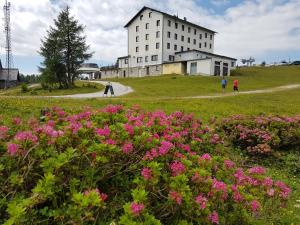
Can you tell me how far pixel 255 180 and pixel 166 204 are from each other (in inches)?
57.1

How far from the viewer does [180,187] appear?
2191mm

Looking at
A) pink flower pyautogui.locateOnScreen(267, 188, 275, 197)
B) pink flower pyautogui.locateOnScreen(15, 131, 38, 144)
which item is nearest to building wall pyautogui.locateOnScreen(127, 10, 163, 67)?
pink flower pyautogui.locateOnScreen(267, 188, 275, 197)

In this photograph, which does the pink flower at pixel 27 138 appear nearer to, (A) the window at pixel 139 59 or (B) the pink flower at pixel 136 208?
(B) the pink flower at pixel 136 208

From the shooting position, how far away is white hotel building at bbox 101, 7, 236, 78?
62.6m

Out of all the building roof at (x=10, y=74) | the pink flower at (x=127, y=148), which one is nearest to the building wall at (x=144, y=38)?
the building roof at (x=10, y=74)

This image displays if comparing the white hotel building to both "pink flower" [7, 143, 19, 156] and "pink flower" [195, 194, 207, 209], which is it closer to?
"pink flower" [195, 194, 207, 209]

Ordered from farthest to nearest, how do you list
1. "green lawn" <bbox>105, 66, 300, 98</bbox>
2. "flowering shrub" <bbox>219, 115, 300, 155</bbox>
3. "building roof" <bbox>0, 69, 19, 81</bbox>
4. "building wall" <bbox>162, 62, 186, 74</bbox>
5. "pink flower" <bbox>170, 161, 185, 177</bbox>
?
"building roof" <bbox>0, 69, 19, 81</bbox> → "building wall" <bbox>162, 62, 186, 74</bbox> → "green lawn" <bbox>105, 66, 300, 98</bbox> → "flowering shrub" <bbox>219, 115, 300, 155</bbox> → "pink flower" <bbox>170, 161, 185, 177</bbox>

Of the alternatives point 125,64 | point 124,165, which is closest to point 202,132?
point 124,165

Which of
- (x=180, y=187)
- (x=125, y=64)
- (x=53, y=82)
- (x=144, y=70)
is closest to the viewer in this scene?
(x=180, y=187)

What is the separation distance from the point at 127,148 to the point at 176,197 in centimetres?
61

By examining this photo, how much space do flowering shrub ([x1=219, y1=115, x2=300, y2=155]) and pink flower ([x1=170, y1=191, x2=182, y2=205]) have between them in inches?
268

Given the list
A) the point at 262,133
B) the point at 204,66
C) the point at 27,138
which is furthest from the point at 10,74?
the point at 27,138

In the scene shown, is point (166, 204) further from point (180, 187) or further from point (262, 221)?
point (262, 221)

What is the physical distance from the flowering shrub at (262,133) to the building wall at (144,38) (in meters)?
59.4
